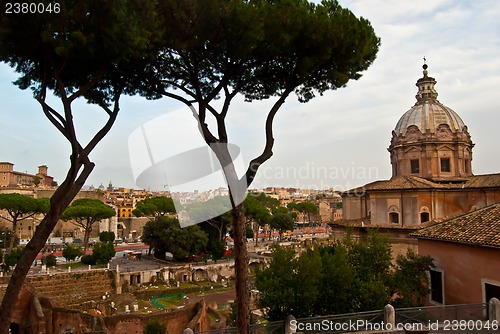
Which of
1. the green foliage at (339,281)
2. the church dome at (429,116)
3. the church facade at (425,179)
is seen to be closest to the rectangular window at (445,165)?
the church facade at (425,179)

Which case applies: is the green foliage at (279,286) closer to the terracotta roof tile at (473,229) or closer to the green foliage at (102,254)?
the terracotta roof tile at (473,229)

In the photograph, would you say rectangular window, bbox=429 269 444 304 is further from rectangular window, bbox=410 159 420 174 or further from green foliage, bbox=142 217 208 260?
green foliage, bbox=142 217 208 260

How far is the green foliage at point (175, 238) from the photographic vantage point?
30.7m

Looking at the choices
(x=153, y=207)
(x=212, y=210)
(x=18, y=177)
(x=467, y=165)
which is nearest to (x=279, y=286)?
(x=467, y=165)

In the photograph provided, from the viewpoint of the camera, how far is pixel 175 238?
1207 inches

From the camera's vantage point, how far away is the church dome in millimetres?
22469

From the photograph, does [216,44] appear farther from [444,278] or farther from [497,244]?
[444,278]

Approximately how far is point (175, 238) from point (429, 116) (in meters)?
19.5

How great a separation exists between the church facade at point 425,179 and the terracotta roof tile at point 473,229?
744 cm

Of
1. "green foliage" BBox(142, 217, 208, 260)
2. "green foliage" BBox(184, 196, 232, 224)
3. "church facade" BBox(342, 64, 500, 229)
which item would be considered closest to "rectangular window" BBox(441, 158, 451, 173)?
"church facade" BBox(342, 64, 500, 229)

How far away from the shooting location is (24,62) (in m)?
6.85

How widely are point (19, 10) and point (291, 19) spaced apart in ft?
13.9

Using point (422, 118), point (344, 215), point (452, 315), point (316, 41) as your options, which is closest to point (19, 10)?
point (316, 41)

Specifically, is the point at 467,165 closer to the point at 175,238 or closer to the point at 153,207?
the point at 175,238
